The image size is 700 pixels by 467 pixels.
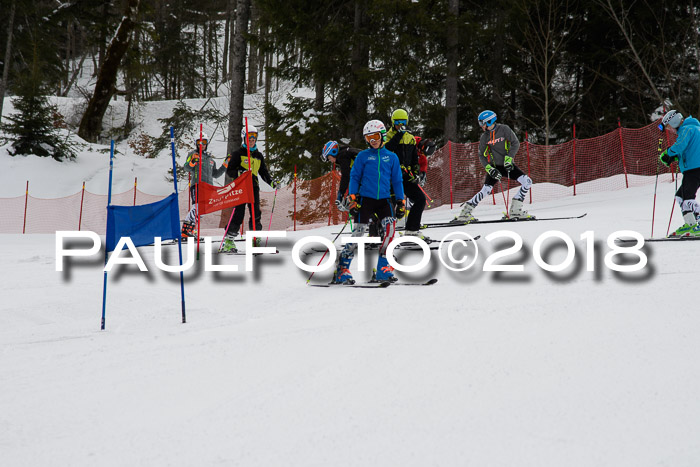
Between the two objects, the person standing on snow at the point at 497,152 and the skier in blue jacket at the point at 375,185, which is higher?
the person standing on snow at the point at 497,152

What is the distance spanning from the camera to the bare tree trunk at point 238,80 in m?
16.8

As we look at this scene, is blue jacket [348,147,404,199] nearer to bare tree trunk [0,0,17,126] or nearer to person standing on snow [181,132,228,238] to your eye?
person standing on snow [181,132,228,238]

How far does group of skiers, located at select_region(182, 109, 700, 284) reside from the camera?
6.60 meters

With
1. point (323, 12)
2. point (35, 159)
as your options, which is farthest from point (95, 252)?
point (35, 159)

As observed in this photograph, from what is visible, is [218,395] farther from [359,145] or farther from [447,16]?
[447,16]

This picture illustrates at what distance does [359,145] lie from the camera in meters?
19.0

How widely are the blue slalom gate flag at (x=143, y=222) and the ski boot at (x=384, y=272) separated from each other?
238cm

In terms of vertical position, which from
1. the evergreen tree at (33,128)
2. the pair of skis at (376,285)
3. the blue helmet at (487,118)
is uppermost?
the evergreen tree at (33,128)

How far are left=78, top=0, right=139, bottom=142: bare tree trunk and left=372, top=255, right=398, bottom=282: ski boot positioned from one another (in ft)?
67.5

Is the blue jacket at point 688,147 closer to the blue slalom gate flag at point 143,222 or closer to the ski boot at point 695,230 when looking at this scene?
the ski boot at point 695,230

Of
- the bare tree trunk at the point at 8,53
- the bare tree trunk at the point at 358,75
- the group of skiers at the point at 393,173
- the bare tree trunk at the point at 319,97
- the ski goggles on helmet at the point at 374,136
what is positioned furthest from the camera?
A: the bare tree trunk at the point at 8,53

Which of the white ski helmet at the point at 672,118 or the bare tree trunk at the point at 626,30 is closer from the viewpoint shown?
the white ski helmet at the point at 672,118

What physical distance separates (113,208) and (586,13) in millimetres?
23185

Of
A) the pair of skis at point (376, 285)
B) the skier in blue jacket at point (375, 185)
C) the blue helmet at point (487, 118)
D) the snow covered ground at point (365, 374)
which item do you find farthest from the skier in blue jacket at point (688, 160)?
the skier in blue jacket at point (375, 185)
